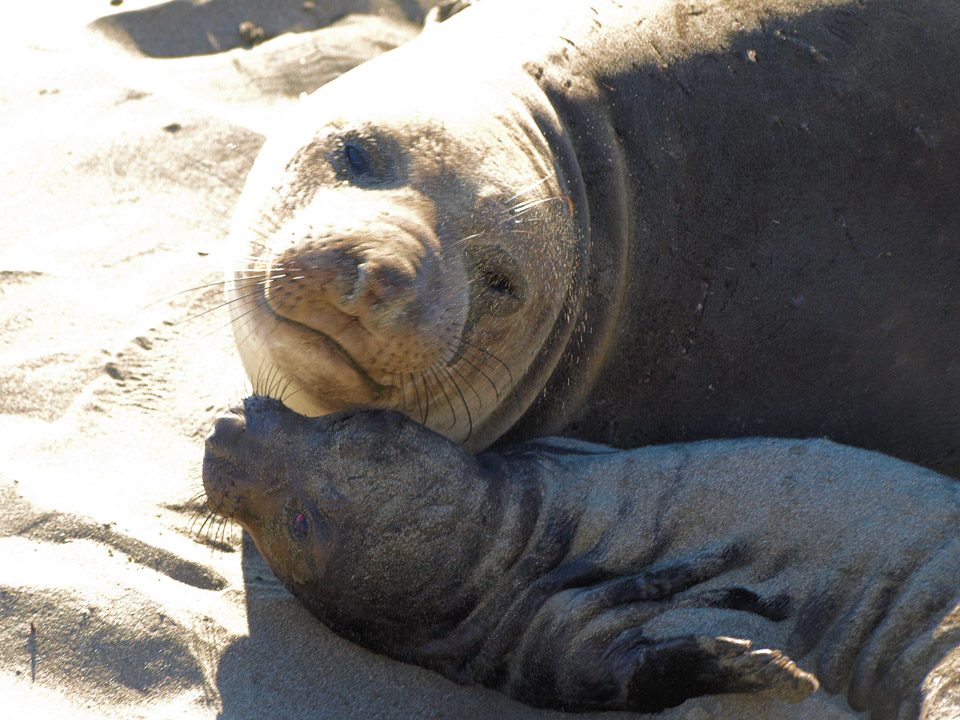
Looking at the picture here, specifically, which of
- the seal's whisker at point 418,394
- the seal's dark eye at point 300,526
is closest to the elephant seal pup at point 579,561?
the seal's dark eye at point 300,526

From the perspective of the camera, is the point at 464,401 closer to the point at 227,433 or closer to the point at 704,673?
the point at 227,433

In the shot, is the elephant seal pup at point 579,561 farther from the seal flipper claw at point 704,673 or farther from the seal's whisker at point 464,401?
the seal's whisker at point 464,401

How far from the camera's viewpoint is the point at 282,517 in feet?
10.2

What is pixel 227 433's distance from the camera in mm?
3150

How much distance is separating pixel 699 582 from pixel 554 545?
16.1 inches

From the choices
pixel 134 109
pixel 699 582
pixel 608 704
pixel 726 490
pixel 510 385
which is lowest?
pixel 608 704

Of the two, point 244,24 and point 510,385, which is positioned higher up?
point 244,24

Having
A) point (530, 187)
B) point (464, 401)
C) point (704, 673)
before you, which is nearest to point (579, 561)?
point (704, 673)

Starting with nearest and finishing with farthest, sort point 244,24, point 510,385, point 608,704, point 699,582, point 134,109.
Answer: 1. point 608,704
2. point 699,582
3. point 510,385
4. point 134,109
5. point 244,24

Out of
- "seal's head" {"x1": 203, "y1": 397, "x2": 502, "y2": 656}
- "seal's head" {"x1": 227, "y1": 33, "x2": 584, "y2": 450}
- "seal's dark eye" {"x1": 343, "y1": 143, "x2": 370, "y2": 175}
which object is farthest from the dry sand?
"seal's dark eye" {"x1": 343, "y1": 143, "x2": 370, "y2": 175}

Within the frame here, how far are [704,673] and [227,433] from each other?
4.55 ft

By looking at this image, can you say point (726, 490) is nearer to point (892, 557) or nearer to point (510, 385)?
point (892, 557)

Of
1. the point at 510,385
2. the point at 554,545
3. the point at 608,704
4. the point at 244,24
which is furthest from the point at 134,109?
the point at 608,704

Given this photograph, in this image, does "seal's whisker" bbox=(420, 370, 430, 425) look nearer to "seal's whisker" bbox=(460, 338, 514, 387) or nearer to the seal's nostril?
"seal's whisker" bbox=(460, 338, 514, 387)
